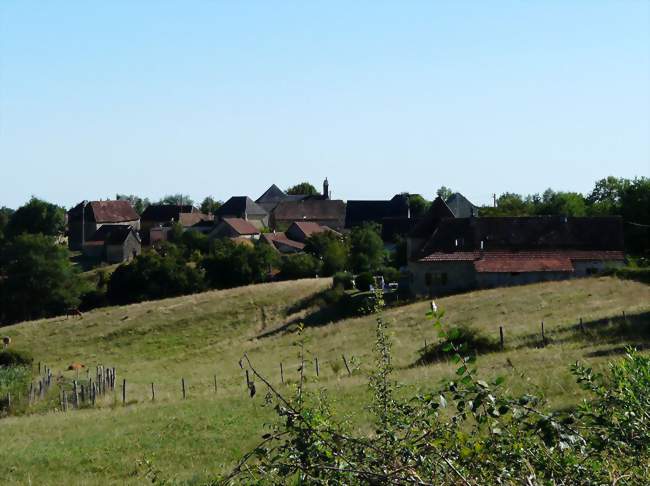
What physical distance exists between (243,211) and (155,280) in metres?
48.3

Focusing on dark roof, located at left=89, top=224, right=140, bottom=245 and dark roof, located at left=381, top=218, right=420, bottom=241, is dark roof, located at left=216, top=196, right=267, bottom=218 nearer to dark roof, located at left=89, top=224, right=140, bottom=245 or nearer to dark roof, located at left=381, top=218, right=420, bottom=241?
dark roof, located at left=89, top=224, right=140, bottom=245

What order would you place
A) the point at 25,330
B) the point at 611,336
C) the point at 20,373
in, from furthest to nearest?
the point at 25,330, the point at 20,373, the point at 611,336

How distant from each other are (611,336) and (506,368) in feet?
25.6

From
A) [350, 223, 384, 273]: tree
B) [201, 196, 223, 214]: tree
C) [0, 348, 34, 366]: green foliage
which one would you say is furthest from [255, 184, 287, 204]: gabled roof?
[0, 348, 34, 366]: green foliage

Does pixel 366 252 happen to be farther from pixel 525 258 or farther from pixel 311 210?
pixel 311 210

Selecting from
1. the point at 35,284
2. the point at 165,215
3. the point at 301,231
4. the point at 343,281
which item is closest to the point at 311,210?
the point at 165,215

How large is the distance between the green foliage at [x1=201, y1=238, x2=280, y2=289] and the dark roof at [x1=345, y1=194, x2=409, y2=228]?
45896 mm

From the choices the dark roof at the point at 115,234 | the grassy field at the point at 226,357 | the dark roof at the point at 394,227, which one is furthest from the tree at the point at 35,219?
the grassy field at the point at 226,357

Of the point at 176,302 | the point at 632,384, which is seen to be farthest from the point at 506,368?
the point at 176,302

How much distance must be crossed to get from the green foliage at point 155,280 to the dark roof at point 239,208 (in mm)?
46130

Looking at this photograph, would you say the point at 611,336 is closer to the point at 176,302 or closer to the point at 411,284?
the point at 411,284

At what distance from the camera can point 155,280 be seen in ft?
240

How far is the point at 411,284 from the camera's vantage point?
55.4m

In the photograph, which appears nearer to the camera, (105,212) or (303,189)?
(105,212)
